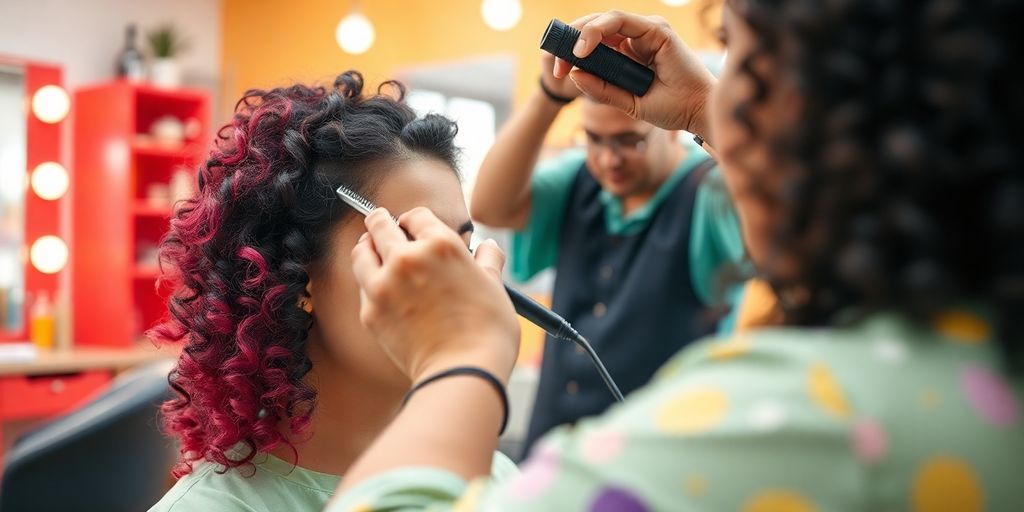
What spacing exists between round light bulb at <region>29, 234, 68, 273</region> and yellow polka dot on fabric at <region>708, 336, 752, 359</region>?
4.82 m

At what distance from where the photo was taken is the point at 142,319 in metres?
5.19

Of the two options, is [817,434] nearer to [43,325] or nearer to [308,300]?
[308,300]

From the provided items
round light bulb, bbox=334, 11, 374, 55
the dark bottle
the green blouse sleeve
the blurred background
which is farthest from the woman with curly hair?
the dark bottle

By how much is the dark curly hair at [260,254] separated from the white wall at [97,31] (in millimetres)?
4083

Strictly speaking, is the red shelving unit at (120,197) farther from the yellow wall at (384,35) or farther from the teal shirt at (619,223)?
the teal shirt at (619,223)

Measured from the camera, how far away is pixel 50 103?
15.2 feet

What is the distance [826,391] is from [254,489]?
0.78 m

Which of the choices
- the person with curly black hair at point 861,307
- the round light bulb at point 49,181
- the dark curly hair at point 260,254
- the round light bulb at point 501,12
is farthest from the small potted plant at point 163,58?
the person with curly black hair at point 861,307

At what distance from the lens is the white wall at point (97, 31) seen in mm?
4758

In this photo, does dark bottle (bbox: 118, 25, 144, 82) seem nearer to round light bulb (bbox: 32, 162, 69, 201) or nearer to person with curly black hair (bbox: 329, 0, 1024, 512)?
round light bulb (bbox: 32, 162, 69, 201)

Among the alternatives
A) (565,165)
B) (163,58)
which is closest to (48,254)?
(163,58)

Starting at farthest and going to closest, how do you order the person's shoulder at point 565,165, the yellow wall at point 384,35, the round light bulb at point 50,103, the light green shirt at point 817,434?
1. the round light bulb at point 50,103
2. the yellow wall at point 384,35
3. the person's shoulder at point 565,165
4. the light green shirt at point 817,434

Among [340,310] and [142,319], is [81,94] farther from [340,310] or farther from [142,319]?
[340,310]

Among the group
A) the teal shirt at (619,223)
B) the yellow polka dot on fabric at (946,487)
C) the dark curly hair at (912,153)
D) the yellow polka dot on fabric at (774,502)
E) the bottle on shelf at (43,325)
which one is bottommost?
the bottle on shelf at (43,325)
